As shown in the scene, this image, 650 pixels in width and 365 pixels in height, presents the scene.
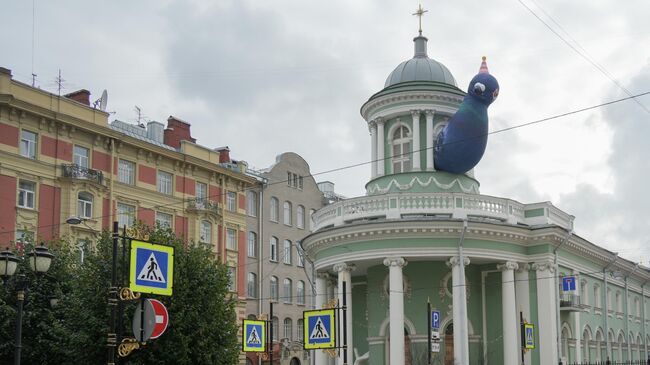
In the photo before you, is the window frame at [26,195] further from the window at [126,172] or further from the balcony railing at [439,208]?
the balcony railing at [439,208]

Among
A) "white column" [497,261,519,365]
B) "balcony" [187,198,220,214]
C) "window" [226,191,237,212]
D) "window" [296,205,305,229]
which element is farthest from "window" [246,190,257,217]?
"white column" [497,261,519,365]

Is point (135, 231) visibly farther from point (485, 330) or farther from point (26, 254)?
point (485, 330)

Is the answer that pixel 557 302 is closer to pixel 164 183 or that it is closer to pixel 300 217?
pixel 164 183

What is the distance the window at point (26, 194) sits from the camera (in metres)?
45.6

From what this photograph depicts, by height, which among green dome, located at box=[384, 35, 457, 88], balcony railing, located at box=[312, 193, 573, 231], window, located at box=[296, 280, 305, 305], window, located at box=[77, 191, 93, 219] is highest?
green dome, located at box=[384, 35, 457, 88]

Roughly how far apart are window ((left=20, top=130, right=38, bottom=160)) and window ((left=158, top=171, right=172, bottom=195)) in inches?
388

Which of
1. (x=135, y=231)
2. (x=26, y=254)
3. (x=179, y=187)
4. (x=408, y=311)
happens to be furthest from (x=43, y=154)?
(x=135, y=231)

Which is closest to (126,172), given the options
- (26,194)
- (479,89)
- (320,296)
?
(26,194)

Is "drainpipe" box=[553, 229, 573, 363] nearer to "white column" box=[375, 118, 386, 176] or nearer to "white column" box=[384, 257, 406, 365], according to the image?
"white column" box=[384, 257, 406, 365]

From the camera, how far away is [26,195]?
45.9m

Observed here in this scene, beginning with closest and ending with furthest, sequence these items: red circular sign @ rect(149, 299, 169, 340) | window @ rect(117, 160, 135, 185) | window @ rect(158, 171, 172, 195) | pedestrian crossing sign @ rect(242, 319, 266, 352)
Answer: red circular sign @ rect(149, 299, 169, 340) < pedestrian crossing sign @ rect(242, 319, 266, 352) < window @ rect(117, 160, 135, 185) < window @ rect(158, 171, 172, 195)

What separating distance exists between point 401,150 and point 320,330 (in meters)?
19.3

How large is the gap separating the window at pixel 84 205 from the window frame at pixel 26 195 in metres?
2.85

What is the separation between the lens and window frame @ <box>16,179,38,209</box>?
→ 149 ft
